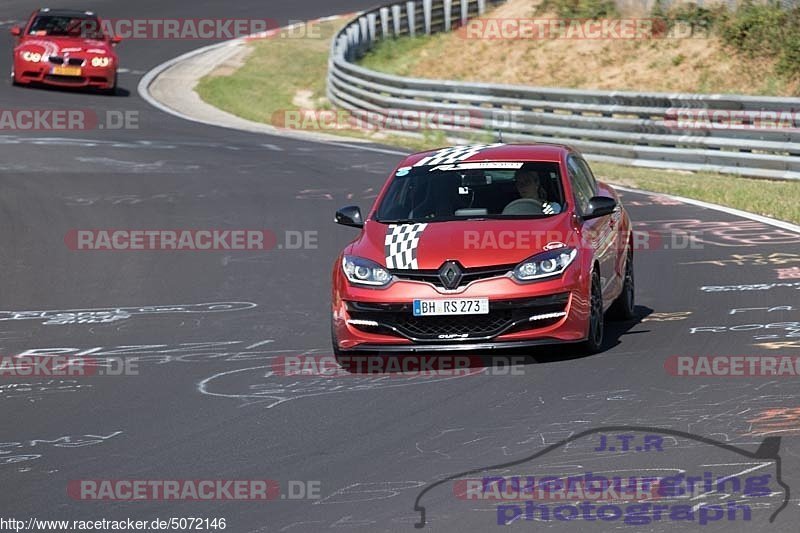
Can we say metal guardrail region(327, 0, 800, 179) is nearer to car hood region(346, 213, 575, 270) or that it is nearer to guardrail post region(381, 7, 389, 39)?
guardrail post region(381, 7, 389, 39)

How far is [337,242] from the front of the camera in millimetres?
16109

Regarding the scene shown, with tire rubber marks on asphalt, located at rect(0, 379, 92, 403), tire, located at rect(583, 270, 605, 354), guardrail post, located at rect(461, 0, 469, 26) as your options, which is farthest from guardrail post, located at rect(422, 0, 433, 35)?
tire rubber marks on asphalt, located at rect(0, 379, 92, 403)

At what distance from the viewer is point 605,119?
2362cm

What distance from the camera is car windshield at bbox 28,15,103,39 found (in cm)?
3111

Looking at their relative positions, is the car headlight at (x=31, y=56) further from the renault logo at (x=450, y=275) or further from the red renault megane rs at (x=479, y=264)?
the renault logo at (x=450, y=275)

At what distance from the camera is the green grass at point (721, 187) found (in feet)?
57.6

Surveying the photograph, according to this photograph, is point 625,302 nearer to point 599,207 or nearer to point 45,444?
point 599,207

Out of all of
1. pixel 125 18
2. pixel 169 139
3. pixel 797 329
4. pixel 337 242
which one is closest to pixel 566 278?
pixel 797 329

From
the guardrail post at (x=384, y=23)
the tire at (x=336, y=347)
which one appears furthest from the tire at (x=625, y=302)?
the guardrail post at (x=384, y=23)

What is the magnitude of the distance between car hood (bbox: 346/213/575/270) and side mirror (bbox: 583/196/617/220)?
206 millimetres

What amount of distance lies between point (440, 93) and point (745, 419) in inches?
770

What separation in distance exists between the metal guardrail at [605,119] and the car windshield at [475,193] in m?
10.3

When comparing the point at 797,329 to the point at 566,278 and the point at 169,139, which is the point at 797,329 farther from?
the point at 169,139

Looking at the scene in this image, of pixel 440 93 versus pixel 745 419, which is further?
pixel 440 93
